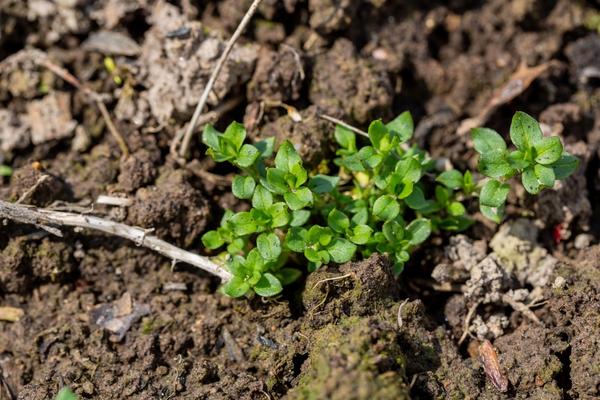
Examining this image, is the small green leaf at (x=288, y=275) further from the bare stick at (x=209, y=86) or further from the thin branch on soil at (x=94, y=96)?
the thin branch on soil at (x=94, y=96)

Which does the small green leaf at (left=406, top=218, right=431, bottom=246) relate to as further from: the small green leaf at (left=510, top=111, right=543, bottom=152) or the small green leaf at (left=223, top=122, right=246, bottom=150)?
the small green leaf at (left=223, top=122, right=246, bottom=150)

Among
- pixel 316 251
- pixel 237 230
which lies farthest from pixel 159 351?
pixel 316 251

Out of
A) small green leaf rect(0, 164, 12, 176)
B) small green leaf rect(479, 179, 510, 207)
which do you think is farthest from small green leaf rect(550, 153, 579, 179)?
small green leaf rect(0, 164, 12, 176)

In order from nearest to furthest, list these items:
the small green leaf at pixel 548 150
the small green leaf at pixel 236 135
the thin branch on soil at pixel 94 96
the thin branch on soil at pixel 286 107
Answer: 1. the small green leaf at pixel 548 150
2. the small green leaf at pixel 236 135
3. the thin branch on soil at pixel 286 107
4. the thin branch on soil at pixel 94 96

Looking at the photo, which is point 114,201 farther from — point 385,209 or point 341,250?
point 385,209

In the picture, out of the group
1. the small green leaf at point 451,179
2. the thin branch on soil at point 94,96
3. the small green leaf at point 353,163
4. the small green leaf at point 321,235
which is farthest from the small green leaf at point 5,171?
the small green leaf at point 451,179

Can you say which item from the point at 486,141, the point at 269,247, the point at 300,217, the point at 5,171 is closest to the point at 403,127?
the point at 486,141
